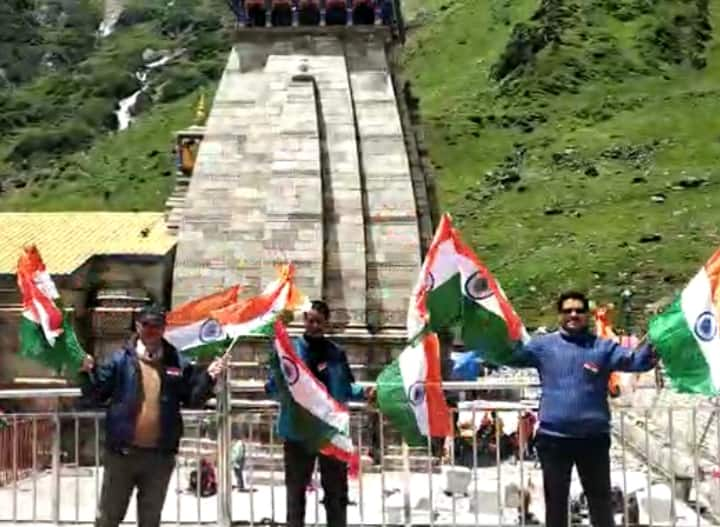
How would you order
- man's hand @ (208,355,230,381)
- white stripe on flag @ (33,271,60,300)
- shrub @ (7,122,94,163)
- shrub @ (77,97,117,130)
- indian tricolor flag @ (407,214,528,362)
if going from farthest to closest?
shrub @ (77,97,117,130) → shrub @ (7,122,94,163) → white stripe on flag @ (33,271,60,300) → indian tricolor flag @ (407,214,528,362) → man's hand @ (208,355,230,381)

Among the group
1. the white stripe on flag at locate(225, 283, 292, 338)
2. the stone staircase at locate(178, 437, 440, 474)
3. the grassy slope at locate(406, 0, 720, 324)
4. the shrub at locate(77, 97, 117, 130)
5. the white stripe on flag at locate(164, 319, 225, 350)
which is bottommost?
the stone staircase at locate(178, 437, 440, 474)

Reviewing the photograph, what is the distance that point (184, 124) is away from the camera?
92.5m

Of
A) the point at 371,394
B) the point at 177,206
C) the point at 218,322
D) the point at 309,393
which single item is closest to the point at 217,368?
the point at 309,393

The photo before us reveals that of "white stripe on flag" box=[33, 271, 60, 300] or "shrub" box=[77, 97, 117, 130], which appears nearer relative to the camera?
"white stripe on flag" box=[33, 271, 60, 300]

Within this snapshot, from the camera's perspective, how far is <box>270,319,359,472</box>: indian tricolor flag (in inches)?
361

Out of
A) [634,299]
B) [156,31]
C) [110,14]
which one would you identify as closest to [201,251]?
[634,299]

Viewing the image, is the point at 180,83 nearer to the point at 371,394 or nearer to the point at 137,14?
the point at 137,14

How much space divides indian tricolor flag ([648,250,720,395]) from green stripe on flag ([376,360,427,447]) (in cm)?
193

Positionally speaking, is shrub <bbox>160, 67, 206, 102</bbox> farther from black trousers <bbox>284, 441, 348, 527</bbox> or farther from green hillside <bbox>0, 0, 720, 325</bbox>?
black trousers <bbox>284, 441, 348, 527</bbox>

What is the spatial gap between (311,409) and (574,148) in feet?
239

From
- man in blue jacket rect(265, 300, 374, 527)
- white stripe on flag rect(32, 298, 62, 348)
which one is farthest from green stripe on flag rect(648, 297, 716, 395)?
white stripe on flag rect(32, 298, 62, 348)

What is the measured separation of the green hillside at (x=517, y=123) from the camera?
6088cm

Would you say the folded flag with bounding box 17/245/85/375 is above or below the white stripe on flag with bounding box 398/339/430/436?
above

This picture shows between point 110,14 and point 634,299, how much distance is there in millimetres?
112369
